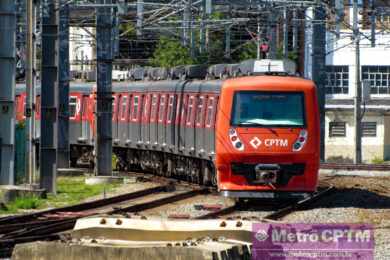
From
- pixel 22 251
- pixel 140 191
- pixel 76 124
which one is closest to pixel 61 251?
pixel 22 251

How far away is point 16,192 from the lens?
24766mm

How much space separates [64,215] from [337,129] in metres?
41.2

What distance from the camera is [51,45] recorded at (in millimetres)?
27719

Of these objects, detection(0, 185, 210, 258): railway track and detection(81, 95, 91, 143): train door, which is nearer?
detection(0, 185, 210, 258): railway track

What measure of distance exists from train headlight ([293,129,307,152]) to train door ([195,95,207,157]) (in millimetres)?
4001

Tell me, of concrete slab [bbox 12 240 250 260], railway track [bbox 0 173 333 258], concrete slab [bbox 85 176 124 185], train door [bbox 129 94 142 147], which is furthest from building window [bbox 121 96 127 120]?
concrete slab [bbox 12 240 250 260]

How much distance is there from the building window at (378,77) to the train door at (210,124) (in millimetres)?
40095

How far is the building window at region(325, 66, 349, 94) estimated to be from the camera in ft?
219

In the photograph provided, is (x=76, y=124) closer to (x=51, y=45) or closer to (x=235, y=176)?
(x=51, y=45)

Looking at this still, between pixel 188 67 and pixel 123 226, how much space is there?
19607 mm

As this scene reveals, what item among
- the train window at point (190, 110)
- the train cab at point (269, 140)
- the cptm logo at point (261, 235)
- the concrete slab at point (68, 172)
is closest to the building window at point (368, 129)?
the concrete slab at point (68, 172)

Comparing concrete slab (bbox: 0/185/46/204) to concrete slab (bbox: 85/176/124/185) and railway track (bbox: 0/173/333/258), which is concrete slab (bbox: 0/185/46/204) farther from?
concrete slab (bbox: 85/176/124/185)

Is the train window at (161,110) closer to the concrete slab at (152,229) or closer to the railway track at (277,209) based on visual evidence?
the railway track at (277,209)

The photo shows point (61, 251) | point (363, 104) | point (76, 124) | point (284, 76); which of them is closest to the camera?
point (61, 251)
